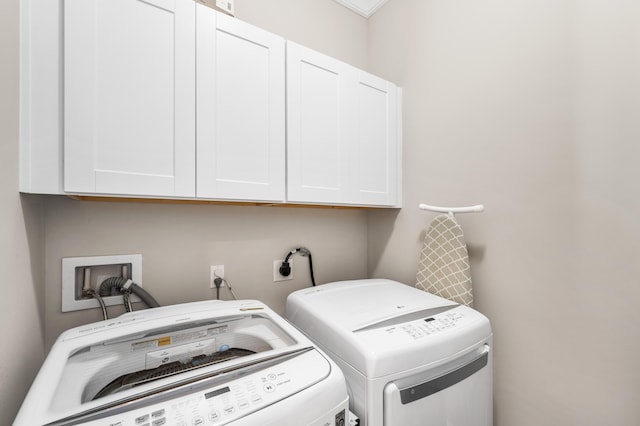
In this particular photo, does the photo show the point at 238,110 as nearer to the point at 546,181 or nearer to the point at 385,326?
the point at 385,326

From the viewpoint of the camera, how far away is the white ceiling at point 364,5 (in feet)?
5.69

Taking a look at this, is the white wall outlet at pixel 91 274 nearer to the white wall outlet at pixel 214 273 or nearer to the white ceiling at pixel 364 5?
the white wall outlet at pixel 214 273

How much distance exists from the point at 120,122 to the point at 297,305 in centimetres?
91

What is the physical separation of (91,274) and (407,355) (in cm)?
119

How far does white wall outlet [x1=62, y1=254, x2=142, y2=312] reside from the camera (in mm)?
1008

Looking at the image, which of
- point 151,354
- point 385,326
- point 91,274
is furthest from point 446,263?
point 91,274

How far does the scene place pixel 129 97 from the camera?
88 centimetres

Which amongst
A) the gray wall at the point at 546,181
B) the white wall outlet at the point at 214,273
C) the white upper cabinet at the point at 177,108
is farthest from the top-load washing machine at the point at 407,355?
the white upper cabinet at the point at 177,108

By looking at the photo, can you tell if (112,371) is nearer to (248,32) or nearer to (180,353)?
Result: (180,353)

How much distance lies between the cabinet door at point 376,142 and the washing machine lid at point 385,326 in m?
0.53

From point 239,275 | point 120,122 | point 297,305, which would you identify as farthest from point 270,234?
point 120,122

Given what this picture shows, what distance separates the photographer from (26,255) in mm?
808

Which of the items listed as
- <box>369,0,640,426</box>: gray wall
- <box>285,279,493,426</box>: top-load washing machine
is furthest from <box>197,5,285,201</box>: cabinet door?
<box>369,0,640,426</box>: gray wall

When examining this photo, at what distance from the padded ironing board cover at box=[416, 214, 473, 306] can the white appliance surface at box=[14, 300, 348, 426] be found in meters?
0.75
